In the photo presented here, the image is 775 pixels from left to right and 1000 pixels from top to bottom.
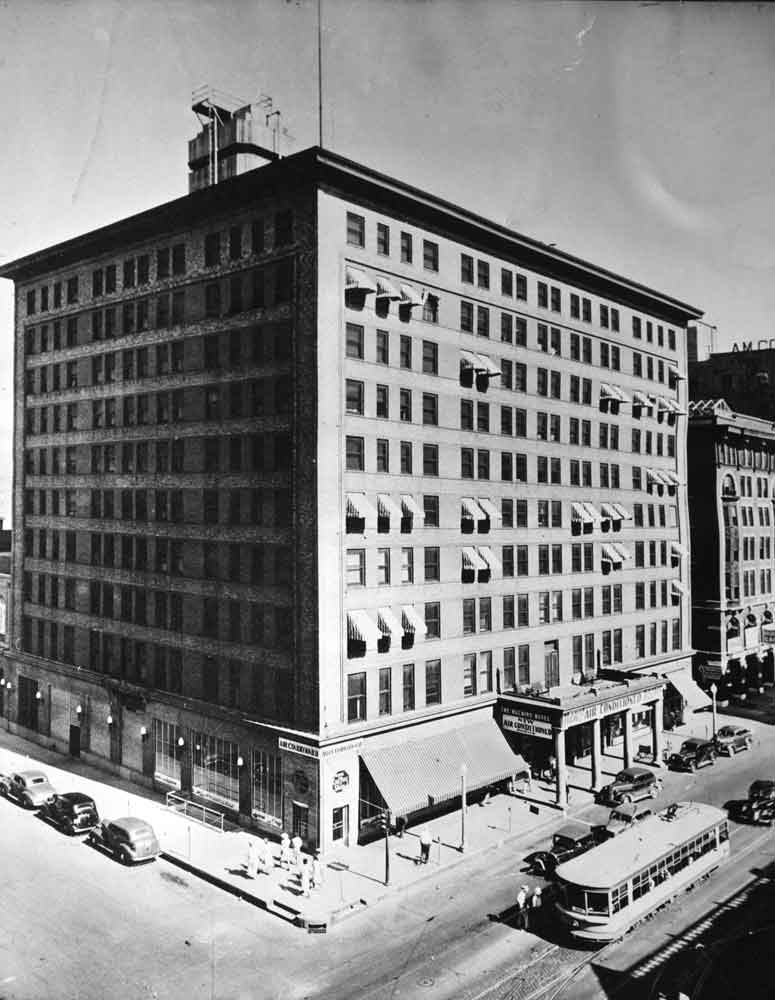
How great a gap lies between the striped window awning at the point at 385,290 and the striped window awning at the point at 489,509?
467 inches

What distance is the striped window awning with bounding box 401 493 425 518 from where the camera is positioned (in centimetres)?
4075

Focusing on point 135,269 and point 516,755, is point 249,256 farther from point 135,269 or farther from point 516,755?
point 516,755

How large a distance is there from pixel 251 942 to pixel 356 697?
39.5 ft

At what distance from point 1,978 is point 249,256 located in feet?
100

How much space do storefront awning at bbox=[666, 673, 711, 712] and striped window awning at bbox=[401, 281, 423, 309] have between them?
3190 centimetres

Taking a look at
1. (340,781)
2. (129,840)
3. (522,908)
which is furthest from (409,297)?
(129,840)

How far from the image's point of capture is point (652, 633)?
5853 centimetres

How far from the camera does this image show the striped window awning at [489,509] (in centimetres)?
4528

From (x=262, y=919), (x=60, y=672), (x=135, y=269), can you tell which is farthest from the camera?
(x=60, y=672)

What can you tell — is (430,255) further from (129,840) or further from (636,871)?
(129,840)

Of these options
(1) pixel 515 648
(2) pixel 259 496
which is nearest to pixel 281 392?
(2) pixel 259 496

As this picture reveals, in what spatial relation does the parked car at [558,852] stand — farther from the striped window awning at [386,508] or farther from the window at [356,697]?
the striped window awning at [386,508]

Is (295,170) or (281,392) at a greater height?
(295,170)

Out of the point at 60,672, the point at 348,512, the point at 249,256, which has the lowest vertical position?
the point at 60,672
